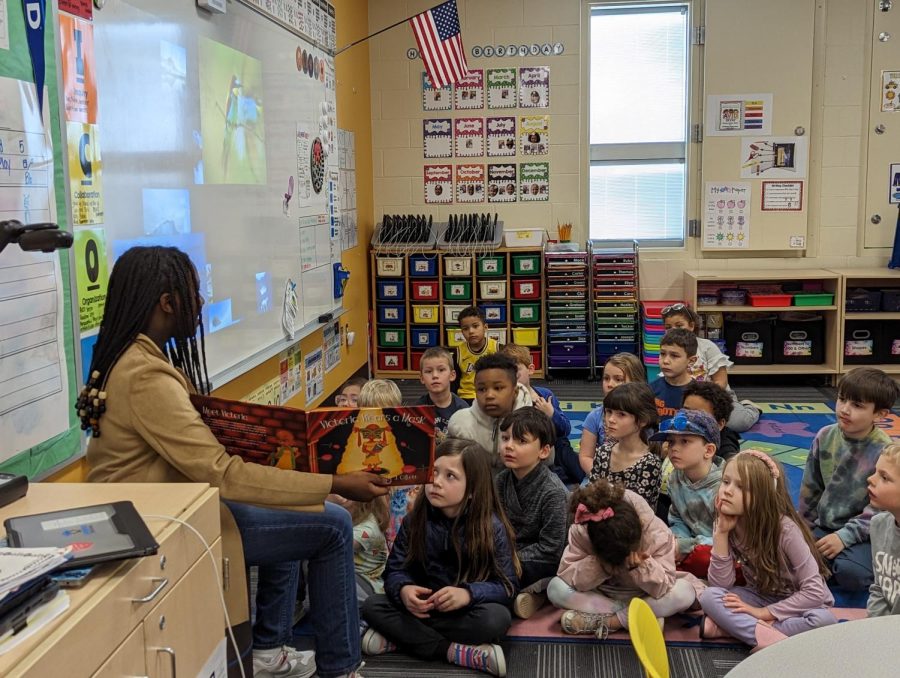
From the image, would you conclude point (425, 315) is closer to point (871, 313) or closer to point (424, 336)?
point (424, 336)

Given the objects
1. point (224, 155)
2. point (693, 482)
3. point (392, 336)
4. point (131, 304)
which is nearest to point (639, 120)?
point (392, 336)

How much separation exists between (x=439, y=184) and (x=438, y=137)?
0.36 metres

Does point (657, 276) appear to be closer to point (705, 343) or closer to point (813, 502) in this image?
point (705, 343)

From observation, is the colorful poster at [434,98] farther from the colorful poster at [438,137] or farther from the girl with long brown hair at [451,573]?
the girl with long brown hair at [451,573]

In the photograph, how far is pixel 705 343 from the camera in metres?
5.27

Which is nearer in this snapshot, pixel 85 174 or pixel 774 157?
pixel 85 174

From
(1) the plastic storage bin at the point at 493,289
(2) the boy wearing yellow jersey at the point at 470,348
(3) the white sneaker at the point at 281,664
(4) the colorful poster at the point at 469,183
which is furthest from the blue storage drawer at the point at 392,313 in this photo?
(3) the white sneaker at the point at 281,664

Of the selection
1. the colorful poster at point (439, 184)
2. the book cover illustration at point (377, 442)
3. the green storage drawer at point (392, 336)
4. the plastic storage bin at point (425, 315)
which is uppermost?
the colorful poster at point (439, 184)

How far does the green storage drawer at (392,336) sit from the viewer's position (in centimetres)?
721

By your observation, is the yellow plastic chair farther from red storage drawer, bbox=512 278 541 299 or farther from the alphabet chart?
red storage drawer, bbox=512 278 541 299

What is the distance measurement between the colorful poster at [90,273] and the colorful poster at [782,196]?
549 cm

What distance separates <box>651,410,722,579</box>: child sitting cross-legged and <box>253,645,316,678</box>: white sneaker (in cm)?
137

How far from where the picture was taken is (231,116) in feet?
12.8

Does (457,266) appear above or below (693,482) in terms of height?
above
